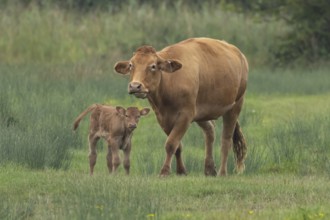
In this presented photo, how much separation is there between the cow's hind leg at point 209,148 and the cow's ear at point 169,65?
1590mm

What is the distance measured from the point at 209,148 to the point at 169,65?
179 centimetres

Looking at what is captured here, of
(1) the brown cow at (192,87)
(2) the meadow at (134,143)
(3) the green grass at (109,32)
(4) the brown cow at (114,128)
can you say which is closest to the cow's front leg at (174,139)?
Answer: (1) the brown cow at (192,87)

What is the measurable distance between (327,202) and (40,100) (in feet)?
29.4

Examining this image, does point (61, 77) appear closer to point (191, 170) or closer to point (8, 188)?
point (191, 170)

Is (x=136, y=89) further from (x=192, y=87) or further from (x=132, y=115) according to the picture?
(x=132, y=115)

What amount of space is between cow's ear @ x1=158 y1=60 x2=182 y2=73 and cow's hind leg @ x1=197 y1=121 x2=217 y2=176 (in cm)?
159

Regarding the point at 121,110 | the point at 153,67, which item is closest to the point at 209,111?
the point at 121,110

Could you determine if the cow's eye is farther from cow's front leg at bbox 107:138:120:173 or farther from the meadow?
cow's front leg at bbox 107:138:120:173

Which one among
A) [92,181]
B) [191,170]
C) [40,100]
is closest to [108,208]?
[92,181]

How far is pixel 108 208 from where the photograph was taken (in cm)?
900

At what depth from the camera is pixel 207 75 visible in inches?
522

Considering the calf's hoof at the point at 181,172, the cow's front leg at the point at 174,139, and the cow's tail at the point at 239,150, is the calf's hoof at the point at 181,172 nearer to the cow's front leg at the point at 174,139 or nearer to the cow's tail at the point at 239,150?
the cow's front leg at the point at 174,139

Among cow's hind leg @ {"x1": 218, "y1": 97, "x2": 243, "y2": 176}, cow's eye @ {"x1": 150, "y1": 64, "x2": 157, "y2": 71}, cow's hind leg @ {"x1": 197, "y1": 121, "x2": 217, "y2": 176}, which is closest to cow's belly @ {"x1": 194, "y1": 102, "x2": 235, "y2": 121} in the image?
cow's hind leg @ {"x1": 218, "y1": 97, "x2": 243, "y2": 176}

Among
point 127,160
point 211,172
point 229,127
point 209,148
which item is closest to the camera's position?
point 127,160
